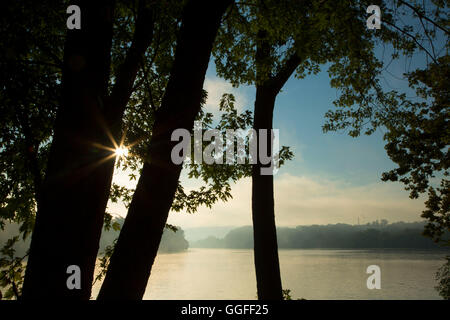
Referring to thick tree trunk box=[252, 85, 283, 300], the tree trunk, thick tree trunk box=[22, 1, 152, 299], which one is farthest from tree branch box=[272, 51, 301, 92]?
thick tree trunk box=[22, 1, 152, 299]

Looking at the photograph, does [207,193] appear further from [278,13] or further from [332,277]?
[332,277]

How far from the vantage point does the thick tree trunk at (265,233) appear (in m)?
7.06

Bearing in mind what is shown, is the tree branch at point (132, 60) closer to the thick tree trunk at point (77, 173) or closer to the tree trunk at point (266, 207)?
the thick tree trunk at point (77, 173)

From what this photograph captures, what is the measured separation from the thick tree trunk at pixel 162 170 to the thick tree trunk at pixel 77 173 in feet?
1.18

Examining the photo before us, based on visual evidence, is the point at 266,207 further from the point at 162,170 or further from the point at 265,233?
the point at 162,170

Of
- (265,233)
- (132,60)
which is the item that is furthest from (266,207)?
(132,60)

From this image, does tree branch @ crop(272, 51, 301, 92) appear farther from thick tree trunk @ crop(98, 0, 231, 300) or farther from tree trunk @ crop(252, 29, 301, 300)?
thick tree trunk @ crop(98, 0, 231, 300)

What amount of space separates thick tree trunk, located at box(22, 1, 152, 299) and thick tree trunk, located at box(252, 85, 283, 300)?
4808mm

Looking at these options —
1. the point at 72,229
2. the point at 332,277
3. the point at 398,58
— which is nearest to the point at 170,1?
the point at 72,229

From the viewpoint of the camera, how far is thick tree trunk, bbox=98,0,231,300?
A: 115 inches

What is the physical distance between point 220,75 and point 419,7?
6.41m

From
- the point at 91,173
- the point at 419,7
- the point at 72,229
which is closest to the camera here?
the point at 72,229

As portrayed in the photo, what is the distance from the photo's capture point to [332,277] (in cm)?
18775

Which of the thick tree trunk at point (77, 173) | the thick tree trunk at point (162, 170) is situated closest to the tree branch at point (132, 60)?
the thick tree trunk at point (77, 173)
